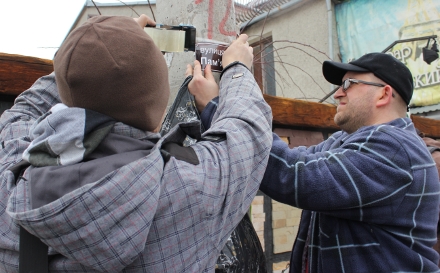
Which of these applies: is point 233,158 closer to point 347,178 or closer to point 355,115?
point 347,178

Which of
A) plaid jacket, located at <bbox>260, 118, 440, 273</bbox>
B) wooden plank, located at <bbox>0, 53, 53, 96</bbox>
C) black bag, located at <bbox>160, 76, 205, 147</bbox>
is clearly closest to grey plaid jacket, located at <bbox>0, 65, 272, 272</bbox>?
black bag, located at <bbox>160, 76, 205, 147</bbox>

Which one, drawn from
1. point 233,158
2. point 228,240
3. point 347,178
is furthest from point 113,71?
point 347,178

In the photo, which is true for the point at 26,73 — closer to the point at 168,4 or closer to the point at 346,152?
the point at 168,4

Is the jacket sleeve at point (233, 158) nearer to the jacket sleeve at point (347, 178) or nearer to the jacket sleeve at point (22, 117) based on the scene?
the jacket sleeve at point (347, 178)

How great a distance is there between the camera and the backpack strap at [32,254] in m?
0.84

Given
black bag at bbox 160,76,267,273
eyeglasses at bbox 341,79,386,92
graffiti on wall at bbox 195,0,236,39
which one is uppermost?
graffiti on wall at bbox 195,0,236,39

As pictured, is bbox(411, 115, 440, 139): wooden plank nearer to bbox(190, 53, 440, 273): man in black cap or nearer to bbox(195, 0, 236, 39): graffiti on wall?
bbox(190, 53, 440, 273): man in black cap

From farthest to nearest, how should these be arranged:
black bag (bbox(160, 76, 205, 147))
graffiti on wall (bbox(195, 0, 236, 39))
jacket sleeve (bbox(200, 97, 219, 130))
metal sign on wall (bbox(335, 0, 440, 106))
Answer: metal sign on wall (bbox(335, 0, 440, 106)) → graffiti on wall (bbox(195, 0, 236, 39)) → black bag (bbox(160, 76, 205, 147)) → jacket sleeve (bbox(200, 97, 219, 130))

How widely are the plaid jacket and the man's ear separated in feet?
0.77

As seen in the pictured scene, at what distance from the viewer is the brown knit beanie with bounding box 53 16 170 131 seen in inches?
34.5

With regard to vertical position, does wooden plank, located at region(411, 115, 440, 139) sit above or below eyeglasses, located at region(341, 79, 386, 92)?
below

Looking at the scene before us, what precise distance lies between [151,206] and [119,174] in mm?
103

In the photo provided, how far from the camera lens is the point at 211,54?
1.37 metres

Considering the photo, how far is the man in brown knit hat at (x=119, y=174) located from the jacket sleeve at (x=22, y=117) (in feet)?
0.04
